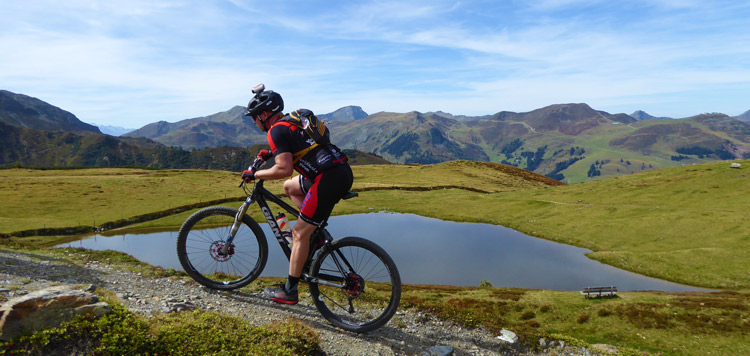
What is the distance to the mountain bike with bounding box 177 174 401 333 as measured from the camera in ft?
26.3

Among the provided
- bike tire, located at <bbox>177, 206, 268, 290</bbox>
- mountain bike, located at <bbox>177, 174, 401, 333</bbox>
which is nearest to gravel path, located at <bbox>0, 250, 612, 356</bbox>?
mountain bike, located at <bbox>177, 174, 401, 333</bbox>

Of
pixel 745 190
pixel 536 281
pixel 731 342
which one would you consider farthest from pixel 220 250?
pixel 745 190

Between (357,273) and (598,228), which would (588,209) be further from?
(357,273)

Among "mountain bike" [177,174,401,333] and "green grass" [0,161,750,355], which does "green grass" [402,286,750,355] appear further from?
"mountain bike" [177,174,401,333]

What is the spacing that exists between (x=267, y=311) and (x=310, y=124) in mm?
5069

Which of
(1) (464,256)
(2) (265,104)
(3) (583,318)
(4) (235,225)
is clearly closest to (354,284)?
(4) (235,225)

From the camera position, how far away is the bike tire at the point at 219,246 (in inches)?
367

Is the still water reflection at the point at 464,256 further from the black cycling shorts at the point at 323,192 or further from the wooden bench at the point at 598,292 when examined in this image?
the black cycling shorts at the point at 323,192

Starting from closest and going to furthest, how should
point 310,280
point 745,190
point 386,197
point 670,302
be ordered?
point 310,280 → point 670,302 → point 745,190 → point 386,197

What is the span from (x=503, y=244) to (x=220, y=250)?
48.9 m

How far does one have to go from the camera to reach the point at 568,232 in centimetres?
5334

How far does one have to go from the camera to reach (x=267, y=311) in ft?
30.1

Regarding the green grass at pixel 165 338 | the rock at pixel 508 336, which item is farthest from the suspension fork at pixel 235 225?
the rock at pixel 508 336

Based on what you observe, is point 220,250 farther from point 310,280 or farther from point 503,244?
point 503,244
